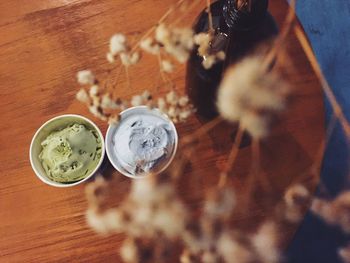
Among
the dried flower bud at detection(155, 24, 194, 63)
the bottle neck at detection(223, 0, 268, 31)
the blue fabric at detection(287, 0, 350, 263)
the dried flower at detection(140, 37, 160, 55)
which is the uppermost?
the dried flower bud at detection(155, 24, 194, 63)

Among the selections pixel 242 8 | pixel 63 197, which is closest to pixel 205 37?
pixel 242 8

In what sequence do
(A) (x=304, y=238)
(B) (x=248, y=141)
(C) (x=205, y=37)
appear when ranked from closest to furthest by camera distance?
(C) (x=205, y=37) → (B) (x=248, y=141) → (A) (x=304, y=238)

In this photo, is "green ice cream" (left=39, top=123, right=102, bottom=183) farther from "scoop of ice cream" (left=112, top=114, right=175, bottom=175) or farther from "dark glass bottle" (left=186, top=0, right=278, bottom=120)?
"dark glass bottle" (left=186, top=0, right=278, bottom=120)

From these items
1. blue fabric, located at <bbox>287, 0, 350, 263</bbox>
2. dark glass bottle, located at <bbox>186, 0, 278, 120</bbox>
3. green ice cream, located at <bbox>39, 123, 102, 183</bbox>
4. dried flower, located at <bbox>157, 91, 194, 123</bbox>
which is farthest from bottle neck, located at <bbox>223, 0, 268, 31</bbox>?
blue fabric, located at <bbox>287, 0, 350, 263</bbox>

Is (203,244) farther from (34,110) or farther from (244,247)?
(34,110)

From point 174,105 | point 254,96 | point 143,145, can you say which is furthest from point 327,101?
point 254,96

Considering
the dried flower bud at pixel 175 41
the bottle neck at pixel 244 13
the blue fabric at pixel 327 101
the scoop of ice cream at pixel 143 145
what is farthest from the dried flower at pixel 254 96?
the blue fabric at pixel 327 101

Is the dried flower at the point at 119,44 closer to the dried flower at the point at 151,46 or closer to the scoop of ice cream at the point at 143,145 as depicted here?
the dried flower at the point at 151,46

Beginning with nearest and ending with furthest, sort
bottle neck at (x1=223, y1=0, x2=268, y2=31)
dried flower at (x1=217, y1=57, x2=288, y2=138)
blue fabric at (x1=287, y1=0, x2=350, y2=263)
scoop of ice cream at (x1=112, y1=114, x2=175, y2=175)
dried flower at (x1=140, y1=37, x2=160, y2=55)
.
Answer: dried flower at (x1=217, y1=57, x2=288, y2=138) < dried flower at (x1=140, y1=37, x2=160, y2=55) < bottle neck at (x1=223, y1=0, x2=268, y2=31) < scoop of ice cream at (x1=112, y1=114, x2=175, y2=175) < blue fabric at (x1=287, y1=0, x2=350, y2=263)
